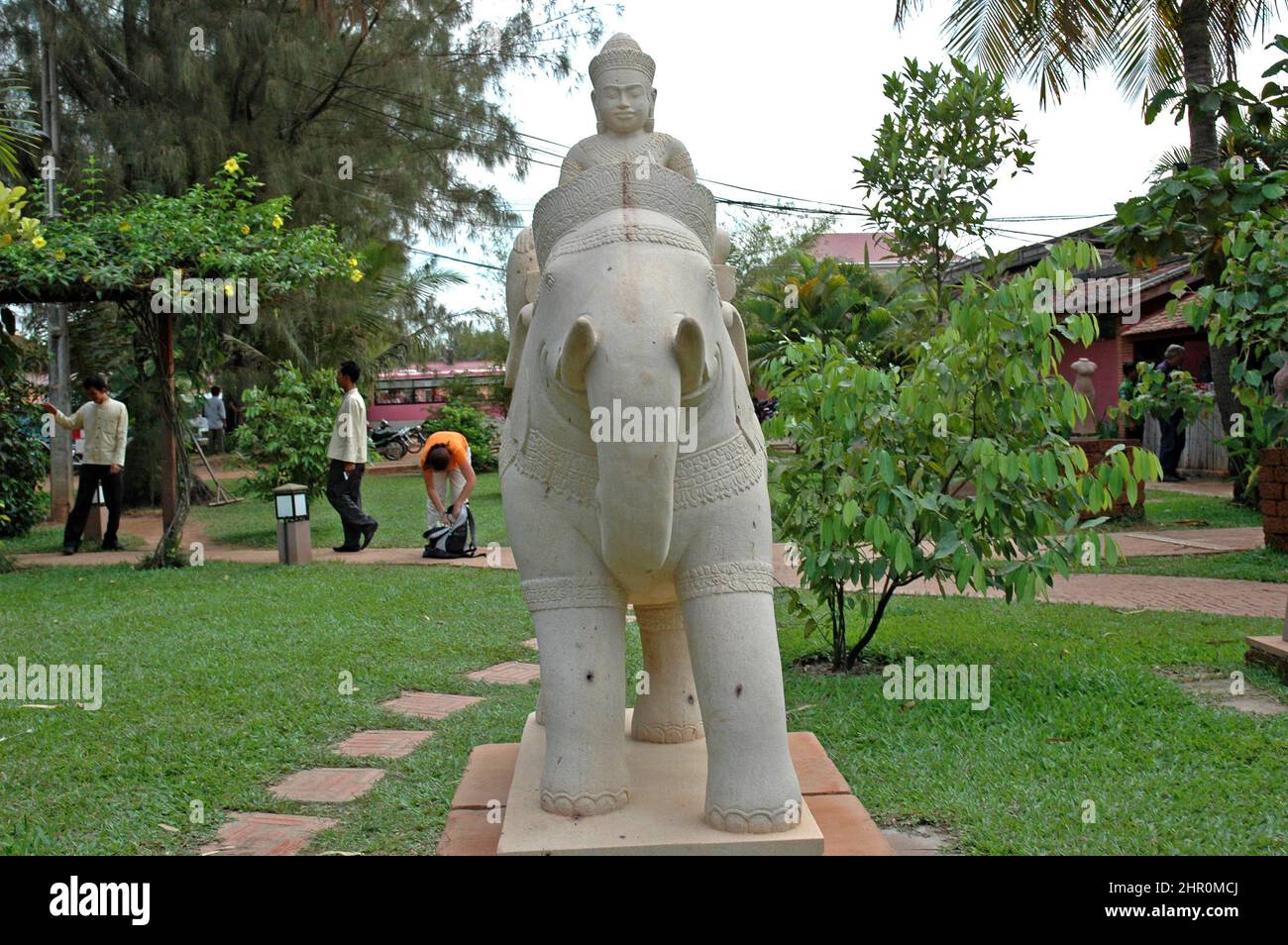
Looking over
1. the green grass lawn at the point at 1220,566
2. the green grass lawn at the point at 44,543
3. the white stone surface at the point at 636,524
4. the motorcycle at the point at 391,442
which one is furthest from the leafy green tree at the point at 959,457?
the motorcycle at the point at 391,442

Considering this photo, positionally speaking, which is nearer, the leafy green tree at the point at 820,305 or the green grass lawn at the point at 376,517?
the green grass lawn at the point at 376,517

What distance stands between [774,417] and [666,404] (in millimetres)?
3151

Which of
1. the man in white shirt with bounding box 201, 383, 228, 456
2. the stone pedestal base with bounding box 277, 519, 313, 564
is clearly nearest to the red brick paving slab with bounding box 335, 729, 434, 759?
the stone pedestal base with bounding box 277, 519, 313, 564

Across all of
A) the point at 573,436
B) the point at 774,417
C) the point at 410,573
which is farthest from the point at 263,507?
the point at 573,436

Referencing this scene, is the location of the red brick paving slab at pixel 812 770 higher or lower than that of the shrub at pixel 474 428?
lower

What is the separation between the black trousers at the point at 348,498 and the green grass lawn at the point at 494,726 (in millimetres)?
2668

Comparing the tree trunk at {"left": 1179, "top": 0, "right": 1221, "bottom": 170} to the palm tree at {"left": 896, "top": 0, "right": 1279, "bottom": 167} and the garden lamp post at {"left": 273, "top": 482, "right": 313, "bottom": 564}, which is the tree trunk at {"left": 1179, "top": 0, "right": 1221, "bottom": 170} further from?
the garden lamp post at {"left": 273, "top": 482, "right": 313, "bottom": 564}

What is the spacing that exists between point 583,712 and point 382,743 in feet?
7.62

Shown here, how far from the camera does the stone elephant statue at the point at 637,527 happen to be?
2.35 meters

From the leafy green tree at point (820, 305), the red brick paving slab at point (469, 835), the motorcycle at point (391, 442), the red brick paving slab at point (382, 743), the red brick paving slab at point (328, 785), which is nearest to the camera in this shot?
the red brick paving slab at point (469, 835)

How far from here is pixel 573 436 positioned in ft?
8.14

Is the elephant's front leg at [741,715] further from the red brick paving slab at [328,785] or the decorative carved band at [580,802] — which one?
the red brick paving slab at [328,785]

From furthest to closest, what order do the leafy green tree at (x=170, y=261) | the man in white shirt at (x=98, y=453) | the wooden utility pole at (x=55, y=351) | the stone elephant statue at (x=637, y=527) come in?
the wooden utility pole at (x=55, y=351), the man in white shirt at (x=98, y=453), the leafy green tree at (x=170, y=261), the stone elephant statue at (x=637, y=527)

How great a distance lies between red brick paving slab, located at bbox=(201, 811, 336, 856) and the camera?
3.38 metres
